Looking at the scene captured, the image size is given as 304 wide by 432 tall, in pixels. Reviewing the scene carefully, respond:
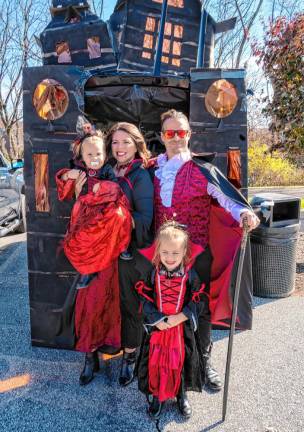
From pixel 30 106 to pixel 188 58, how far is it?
1937mm

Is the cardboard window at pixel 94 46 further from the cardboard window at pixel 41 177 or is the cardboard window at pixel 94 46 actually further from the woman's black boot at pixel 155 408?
the woman's black boot at pixel 155 408

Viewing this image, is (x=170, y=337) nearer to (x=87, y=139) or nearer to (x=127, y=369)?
(x=127, y=369)

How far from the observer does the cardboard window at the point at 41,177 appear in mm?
3118

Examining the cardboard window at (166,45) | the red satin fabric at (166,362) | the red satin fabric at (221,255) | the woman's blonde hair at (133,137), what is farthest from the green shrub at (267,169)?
the red satin fabric at (166,362)

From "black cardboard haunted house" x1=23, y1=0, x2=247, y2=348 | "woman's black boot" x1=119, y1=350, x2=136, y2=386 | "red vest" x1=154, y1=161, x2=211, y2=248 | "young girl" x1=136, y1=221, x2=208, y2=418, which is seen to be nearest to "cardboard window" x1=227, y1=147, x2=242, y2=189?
"black cardboard haunted house" x1=23, y1=0, x2=247, y2=348

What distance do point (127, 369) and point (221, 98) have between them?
7.18ft

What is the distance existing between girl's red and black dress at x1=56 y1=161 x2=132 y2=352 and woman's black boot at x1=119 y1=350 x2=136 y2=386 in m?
0.13

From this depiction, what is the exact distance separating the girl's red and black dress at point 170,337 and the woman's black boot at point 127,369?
365mm

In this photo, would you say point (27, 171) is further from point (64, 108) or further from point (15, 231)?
point (15, 231)

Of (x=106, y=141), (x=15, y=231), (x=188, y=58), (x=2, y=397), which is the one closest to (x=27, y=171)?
(x=106, y=141)

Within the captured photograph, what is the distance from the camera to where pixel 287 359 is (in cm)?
316

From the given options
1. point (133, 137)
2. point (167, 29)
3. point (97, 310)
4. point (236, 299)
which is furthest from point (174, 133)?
point (167, 29)

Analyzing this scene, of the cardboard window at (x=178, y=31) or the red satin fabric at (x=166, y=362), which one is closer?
the red satin fabric at (x=166, y=362)

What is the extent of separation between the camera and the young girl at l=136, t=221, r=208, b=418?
2385 millimetres
